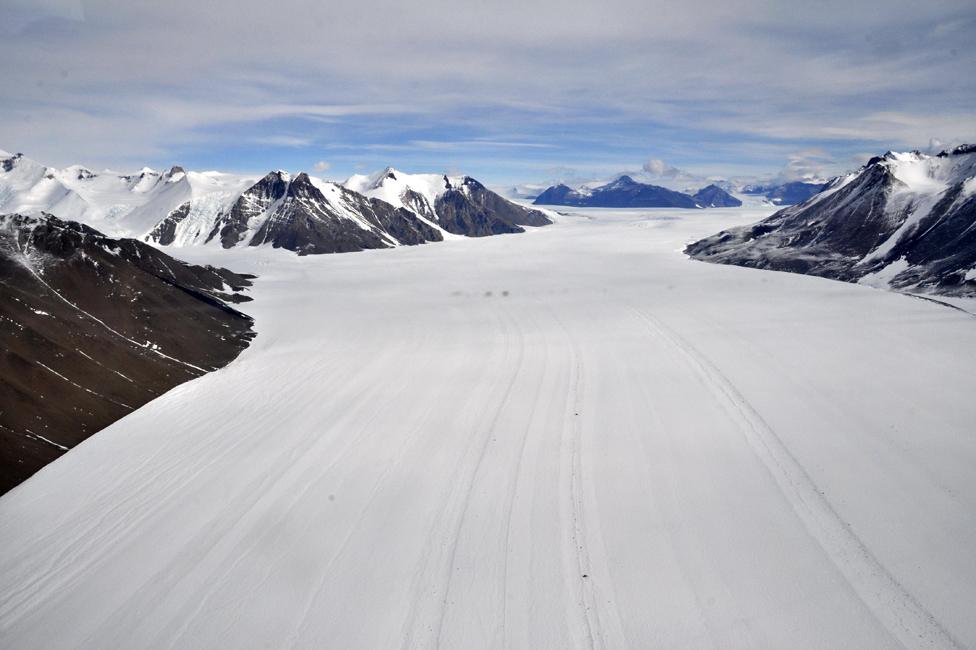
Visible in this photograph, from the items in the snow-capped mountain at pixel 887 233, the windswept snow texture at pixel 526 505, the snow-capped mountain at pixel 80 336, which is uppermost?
the snow-capped mountain at pixel 887 233

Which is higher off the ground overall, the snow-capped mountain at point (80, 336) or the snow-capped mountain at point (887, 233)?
the snow-capped mountain at point (887, 233)

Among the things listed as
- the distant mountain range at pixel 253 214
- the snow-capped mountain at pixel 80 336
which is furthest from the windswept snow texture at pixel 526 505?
the distant mountain range at pixel 253 214

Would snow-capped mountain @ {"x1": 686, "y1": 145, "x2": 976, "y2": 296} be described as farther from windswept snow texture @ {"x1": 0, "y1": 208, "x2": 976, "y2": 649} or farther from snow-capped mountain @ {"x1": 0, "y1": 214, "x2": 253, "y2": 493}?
snow-capped mountain @ {"x1": 0, "y1": 214, "x2": 253, "y2": 493}

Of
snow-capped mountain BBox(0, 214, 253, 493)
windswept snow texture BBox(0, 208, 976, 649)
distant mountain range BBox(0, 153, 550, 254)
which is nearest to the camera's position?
windswept snow texture BBox(0, 208, 976, 649)

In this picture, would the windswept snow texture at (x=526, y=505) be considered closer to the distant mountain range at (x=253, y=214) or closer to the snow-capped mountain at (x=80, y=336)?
the snow-capped mountain at (x=80, y=336)

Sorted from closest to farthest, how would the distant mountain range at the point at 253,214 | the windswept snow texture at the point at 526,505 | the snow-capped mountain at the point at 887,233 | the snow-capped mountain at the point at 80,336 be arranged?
the windswept snow texture at the point at 526,505 < the snow-capped mountain at the point at 80,336 < the snow-capped mountain at the point at 887,233 < the distant mountain range at the point at 253,214

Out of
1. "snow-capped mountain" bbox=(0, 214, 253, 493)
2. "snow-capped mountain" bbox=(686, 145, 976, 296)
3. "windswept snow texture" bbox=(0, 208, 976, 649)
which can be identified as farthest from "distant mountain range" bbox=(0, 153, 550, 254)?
"windswept snow texture" bbox=(0, 208, 976, 649)

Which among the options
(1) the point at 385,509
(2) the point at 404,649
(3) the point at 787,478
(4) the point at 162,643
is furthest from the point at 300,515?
(3) the point at 787,478
